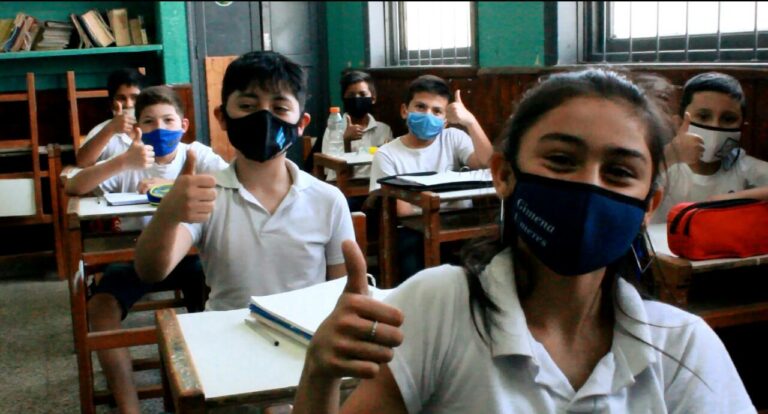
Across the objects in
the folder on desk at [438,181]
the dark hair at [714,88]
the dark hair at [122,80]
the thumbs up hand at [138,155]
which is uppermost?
the dark hair at [122,80]

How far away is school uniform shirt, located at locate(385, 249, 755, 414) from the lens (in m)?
1.04

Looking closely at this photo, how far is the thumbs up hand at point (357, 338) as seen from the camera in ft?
2.83

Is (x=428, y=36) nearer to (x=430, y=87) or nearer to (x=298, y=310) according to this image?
(x=430, y=87)

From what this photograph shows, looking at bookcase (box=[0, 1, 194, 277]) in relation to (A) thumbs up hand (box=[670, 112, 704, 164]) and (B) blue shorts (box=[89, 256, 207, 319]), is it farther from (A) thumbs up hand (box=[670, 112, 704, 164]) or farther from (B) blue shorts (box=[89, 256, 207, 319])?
(A) thumbs up hand (box=[670, 112, 704, 164])

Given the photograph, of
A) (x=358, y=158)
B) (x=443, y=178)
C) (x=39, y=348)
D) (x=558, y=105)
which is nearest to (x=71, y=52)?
(x=358, y=158)

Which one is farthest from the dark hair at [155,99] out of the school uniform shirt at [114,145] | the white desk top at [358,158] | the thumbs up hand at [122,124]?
the white desk top at [358,158]

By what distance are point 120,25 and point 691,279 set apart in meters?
4.88

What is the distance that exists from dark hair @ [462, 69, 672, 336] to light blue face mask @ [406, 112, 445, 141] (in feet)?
9.17

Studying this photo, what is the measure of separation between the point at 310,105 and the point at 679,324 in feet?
20.7

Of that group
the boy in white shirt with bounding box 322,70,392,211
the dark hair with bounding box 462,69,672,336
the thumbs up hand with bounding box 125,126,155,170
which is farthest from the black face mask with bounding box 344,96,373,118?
the dark hair with bounding box 462,69,672,336

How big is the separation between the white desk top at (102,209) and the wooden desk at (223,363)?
→ 4.26ft

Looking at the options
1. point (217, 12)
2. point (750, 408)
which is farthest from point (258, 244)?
point (217, 12)

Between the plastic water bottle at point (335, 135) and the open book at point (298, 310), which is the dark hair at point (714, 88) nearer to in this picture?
the open book at point (298, 310)

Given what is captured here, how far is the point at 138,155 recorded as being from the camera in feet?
10.2
